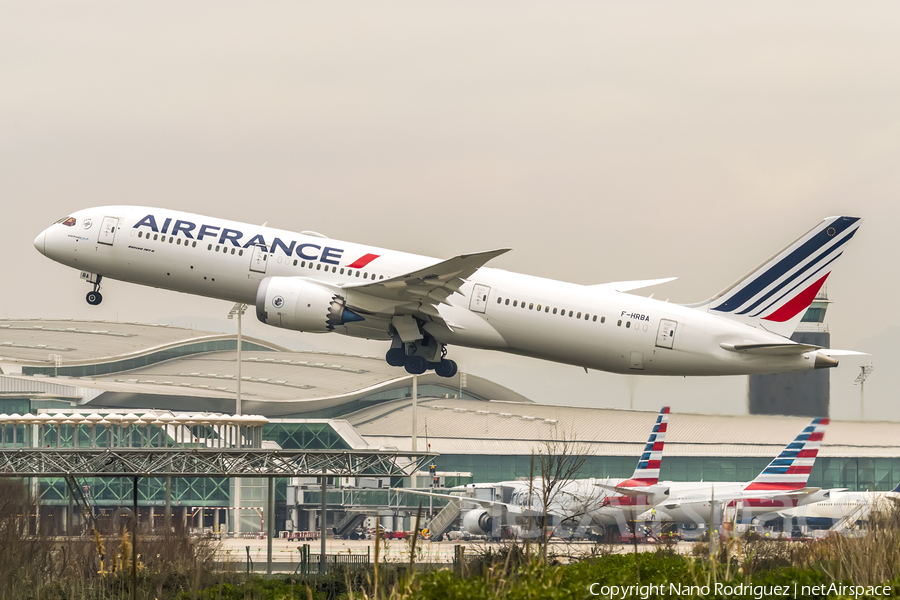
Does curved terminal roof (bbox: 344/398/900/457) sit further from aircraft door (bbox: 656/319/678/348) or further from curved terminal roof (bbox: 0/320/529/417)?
aircraft door (bbox: 656/319/678/348)

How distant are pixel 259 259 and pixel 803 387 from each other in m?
134

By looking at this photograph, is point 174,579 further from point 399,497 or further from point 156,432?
point 156,432

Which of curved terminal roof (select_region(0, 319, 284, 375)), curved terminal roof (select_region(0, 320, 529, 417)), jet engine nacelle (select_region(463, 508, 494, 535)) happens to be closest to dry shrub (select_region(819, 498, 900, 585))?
jet engine nacelle (select_region(463, 508, 494, 535))

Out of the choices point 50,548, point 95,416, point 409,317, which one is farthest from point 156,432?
point 409,317

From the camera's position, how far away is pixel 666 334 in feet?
159

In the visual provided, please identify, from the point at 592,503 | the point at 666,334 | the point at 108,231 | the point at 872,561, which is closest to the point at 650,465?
the point at 592,503

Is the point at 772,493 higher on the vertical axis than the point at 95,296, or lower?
lower

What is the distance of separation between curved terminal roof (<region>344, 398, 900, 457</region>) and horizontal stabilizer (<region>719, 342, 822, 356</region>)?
216ft

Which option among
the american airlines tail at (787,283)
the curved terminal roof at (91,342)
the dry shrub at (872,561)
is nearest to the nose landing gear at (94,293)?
the american airlines tail at (787,283)

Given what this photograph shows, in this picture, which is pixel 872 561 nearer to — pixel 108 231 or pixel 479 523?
pixel 108 231

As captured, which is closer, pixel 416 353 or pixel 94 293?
pixel 416 353

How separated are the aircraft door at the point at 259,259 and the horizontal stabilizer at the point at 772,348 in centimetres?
1947

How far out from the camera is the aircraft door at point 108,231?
165 feet

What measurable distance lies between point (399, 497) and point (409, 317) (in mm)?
40424
